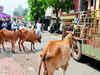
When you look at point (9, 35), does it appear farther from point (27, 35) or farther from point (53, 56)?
point (53, 56)

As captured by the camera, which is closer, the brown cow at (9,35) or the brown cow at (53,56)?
the brown cow at (53,56)

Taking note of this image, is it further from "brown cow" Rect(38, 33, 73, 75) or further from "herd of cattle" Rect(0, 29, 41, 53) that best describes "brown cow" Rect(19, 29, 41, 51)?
"brown cow" Rect(38, 33, 73, 75)

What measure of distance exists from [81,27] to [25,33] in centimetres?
360

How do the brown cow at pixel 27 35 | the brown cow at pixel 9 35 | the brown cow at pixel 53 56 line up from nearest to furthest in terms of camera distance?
the brown cow at pixel 53 56 → the brown cow at pixel 9 35 → the brown cow at pixel 27 35

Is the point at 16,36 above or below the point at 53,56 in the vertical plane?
below

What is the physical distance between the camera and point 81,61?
28.0ft

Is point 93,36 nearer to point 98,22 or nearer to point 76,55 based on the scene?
point 98,22

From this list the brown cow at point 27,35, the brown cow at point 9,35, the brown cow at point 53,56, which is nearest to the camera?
the brown cow at point 53,56

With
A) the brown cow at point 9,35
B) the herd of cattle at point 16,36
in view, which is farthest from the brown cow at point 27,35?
the brown cow at point 9,35

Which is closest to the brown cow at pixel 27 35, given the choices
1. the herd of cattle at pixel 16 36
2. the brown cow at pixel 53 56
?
the herd of cattle at pixel 16 36

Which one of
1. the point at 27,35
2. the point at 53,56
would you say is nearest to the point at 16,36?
the point at 27,35

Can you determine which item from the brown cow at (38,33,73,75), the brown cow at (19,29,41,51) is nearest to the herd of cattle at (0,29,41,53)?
the brown cow at (19,29,41,51)

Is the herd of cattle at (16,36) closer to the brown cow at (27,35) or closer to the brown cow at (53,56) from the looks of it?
the brown cow at (27,35)

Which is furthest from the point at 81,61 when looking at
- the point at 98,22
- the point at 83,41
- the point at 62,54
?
the point at 62,54
